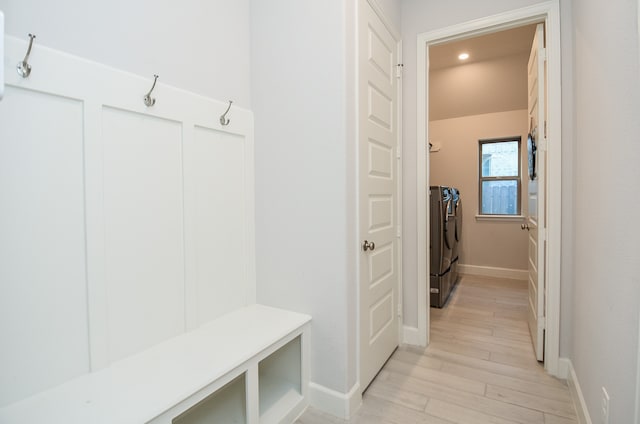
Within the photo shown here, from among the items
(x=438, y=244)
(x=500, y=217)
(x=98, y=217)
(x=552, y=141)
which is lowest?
(x=438, y=244)

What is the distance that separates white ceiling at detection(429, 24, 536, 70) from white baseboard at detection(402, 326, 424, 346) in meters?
2.62

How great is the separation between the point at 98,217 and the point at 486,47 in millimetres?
3951

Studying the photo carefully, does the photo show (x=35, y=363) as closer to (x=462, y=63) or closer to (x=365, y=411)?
(x=365, y=411)

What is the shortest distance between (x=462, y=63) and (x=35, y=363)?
459 cm

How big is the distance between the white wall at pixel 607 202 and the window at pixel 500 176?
9.48 feet

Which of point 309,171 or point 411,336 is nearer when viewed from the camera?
point 309,171

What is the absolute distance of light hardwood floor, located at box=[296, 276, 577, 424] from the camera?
1.62 m

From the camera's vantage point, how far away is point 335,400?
5.32ft

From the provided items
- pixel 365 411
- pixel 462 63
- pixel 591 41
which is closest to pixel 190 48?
pixel 591 41

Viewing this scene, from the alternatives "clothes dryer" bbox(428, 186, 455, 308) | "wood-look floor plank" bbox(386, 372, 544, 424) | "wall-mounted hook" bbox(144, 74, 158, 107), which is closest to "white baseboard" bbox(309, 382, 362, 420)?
"wood-look floor plank" bbox(386, 372, 544, 424)

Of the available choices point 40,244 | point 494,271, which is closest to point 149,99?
point 40,244

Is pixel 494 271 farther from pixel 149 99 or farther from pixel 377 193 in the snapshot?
pixel 149 99

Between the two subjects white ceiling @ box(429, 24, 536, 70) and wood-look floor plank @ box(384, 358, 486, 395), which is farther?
white ceiling @ box(429, 24, 536, 70)

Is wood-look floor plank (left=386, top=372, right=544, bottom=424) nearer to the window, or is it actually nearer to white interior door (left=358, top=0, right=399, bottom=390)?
white interior door (left=358, top=0, right=399, bottom=390)
